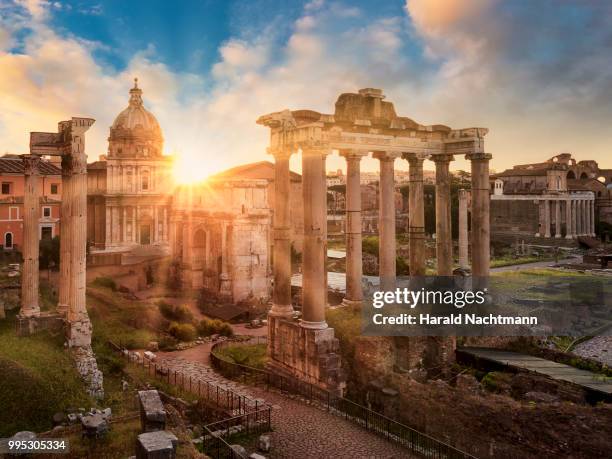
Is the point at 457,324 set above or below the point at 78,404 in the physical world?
above

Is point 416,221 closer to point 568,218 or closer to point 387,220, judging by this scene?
point 387,220

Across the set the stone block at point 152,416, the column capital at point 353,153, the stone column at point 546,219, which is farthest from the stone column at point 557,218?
the stone block at point 152,416

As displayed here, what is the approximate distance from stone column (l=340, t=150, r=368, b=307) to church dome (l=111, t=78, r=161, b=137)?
3626 centimetres

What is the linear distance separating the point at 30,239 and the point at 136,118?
3388 cm

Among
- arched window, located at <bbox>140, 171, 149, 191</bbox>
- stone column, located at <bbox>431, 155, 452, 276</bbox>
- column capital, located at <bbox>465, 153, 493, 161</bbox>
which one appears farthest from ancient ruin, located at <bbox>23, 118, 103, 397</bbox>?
arched window, located at <bbox>140, 171, 149, 191</bbox>

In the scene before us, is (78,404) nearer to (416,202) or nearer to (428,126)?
(416,202)

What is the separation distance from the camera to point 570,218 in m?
67.8

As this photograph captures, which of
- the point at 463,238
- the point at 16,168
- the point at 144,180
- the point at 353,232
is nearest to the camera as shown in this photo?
the point at 353,232

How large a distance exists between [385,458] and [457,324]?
24.3 feet

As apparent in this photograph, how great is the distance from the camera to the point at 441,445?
1085 cm

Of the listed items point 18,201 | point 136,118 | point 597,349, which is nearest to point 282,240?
point 597,349

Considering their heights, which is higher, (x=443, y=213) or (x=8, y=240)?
(x=443, y=213)

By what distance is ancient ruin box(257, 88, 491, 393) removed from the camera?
1428 centimetres

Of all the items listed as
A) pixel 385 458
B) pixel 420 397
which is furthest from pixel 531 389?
pixel 385 458
